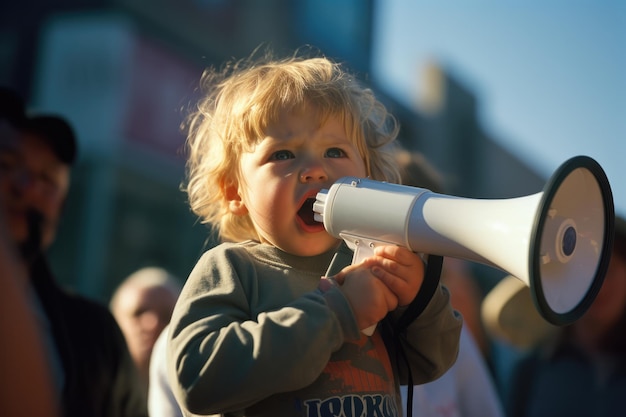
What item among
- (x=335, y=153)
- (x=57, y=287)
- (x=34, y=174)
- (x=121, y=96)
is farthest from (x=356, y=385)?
(x=121, y=96)

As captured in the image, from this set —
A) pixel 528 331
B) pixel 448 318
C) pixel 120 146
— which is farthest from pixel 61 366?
pixel 120 146

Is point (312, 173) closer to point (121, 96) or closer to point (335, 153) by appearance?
point (335, 153)

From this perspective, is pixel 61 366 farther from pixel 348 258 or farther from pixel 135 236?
pixel 135 236

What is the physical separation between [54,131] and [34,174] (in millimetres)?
145

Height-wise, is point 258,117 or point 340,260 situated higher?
point 258,117

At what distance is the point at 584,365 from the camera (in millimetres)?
A: 3152

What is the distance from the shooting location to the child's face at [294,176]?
1545mm

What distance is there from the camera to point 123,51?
1139cm

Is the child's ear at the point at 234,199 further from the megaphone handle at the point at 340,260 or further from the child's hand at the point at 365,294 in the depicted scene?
the child's hand at the point at 365,294

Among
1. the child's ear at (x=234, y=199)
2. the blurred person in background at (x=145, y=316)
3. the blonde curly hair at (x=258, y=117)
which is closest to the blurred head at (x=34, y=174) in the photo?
the blonde curly hair at (x=258, y=117)

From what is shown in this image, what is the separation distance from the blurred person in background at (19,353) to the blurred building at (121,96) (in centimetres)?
1004

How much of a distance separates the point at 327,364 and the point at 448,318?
27 cm

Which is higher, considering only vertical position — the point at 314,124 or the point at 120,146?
the point at 314,124

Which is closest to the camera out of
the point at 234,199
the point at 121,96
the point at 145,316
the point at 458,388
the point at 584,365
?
the point at 234,199
